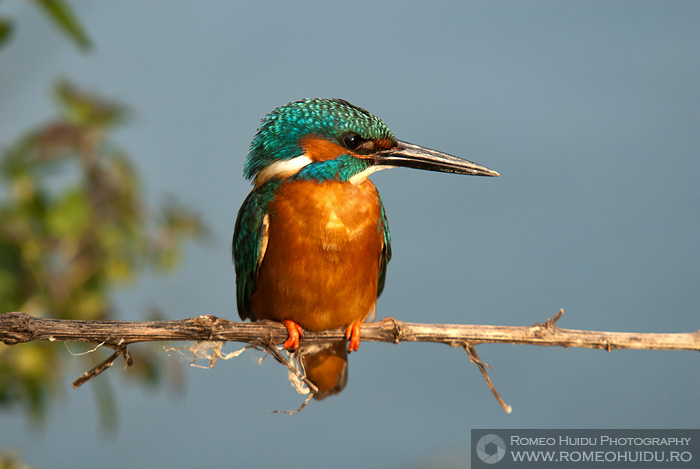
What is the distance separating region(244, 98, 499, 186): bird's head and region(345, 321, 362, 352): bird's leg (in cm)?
36

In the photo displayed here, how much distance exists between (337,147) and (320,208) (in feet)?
0.50

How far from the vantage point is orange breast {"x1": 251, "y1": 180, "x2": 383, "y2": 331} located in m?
1.68

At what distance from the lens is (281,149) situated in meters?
1.71

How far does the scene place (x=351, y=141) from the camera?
168cm

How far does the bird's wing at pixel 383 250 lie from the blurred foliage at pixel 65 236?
696 millimetres

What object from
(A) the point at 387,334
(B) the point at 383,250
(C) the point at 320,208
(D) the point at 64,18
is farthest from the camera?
(B) the point at 383,250

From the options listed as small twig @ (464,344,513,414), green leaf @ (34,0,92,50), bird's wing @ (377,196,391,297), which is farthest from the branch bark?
green leaf @ (34,0,92,50)

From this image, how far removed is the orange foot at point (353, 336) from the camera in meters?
1.73

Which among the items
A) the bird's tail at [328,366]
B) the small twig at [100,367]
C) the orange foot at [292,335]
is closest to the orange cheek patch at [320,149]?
the orange foot at [292,335]

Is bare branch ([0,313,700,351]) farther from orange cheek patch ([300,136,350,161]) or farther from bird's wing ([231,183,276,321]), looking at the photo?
orange cheek patch ([300,136,350,161])

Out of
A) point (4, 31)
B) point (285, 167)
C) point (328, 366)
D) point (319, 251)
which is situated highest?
point (4, 31)

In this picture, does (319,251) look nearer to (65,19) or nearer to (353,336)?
(353,336)

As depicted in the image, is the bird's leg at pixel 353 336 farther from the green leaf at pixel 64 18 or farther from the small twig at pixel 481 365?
the green leaf at pixel 64 18

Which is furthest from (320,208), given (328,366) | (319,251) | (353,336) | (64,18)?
(64,18)
